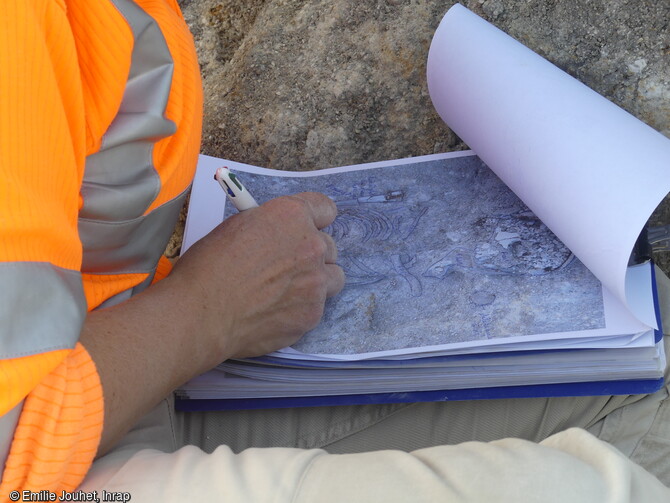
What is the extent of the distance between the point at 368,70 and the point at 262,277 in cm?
52

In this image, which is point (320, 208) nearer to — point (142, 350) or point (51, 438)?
point (142, 350)

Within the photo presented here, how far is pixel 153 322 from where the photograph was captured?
2.86ft

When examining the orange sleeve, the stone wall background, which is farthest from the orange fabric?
the stone wall background

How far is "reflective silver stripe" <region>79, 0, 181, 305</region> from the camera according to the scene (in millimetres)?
838

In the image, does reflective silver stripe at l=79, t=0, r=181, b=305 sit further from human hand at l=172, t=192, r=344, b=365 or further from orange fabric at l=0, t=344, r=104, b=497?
orange fabric at l=0, t=344, r=104, b=497

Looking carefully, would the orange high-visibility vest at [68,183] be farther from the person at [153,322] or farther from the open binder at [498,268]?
the open binder at [498,268]

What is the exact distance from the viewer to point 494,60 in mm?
1091

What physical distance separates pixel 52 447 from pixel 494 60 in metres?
0.77

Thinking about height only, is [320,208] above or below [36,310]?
below

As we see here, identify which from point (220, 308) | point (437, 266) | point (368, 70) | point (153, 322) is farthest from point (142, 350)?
point (368, 70)

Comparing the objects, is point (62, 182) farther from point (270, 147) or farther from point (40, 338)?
point (270, 147)

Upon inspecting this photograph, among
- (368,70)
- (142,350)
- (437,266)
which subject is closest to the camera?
(142,350)

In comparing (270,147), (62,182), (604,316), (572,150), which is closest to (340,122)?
(270,147)

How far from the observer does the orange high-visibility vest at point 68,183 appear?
66cm
